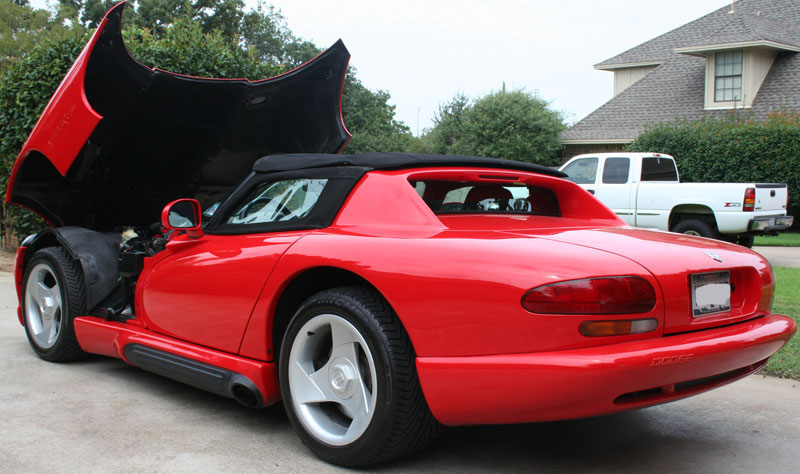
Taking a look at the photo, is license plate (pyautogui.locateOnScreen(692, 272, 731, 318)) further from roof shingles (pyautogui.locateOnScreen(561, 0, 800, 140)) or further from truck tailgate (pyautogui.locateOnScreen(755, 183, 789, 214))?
roof shingles (pyautogui.locateOnScreen(561, 0, 800, 140))

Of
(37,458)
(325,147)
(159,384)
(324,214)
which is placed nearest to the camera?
(37,458)

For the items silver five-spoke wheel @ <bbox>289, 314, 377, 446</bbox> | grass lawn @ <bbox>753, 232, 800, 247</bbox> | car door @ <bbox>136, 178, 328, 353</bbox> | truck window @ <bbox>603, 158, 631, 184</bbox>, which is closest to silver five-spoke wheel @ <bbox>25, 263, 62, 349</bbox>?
car door @ <bbox>136, 178, 328, 353</bbox>

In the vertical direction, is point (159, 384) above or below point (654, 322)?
below

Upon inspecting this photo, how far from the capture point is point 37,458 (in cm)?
324

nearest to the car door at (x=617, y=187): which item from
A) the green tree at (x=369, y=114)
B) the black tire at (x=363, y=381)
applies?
the black tire at (x=363, y=381)

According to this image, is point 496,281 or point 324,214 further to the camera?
point 324,214

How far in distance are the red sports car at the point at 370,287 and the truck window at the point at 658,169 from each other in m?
9.32

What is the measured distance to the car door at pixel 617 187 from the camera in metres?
13.0

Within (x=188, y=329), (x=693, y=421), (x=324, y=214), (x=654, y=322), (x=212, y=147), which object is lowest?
(x=693, y=421)

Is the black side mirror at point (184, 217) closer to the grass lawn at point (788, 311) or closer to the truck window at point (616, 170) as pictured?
the grass lawn at point (788, 311)

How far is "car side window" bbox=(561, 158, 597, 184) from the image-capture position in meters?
13.5

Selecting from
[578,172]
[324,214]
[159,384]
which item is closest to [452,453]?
[324,214]

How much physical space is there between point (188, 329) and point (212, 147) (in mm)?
2235

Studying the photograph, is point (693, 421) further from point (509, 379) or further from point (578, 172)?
point (578, 172)
